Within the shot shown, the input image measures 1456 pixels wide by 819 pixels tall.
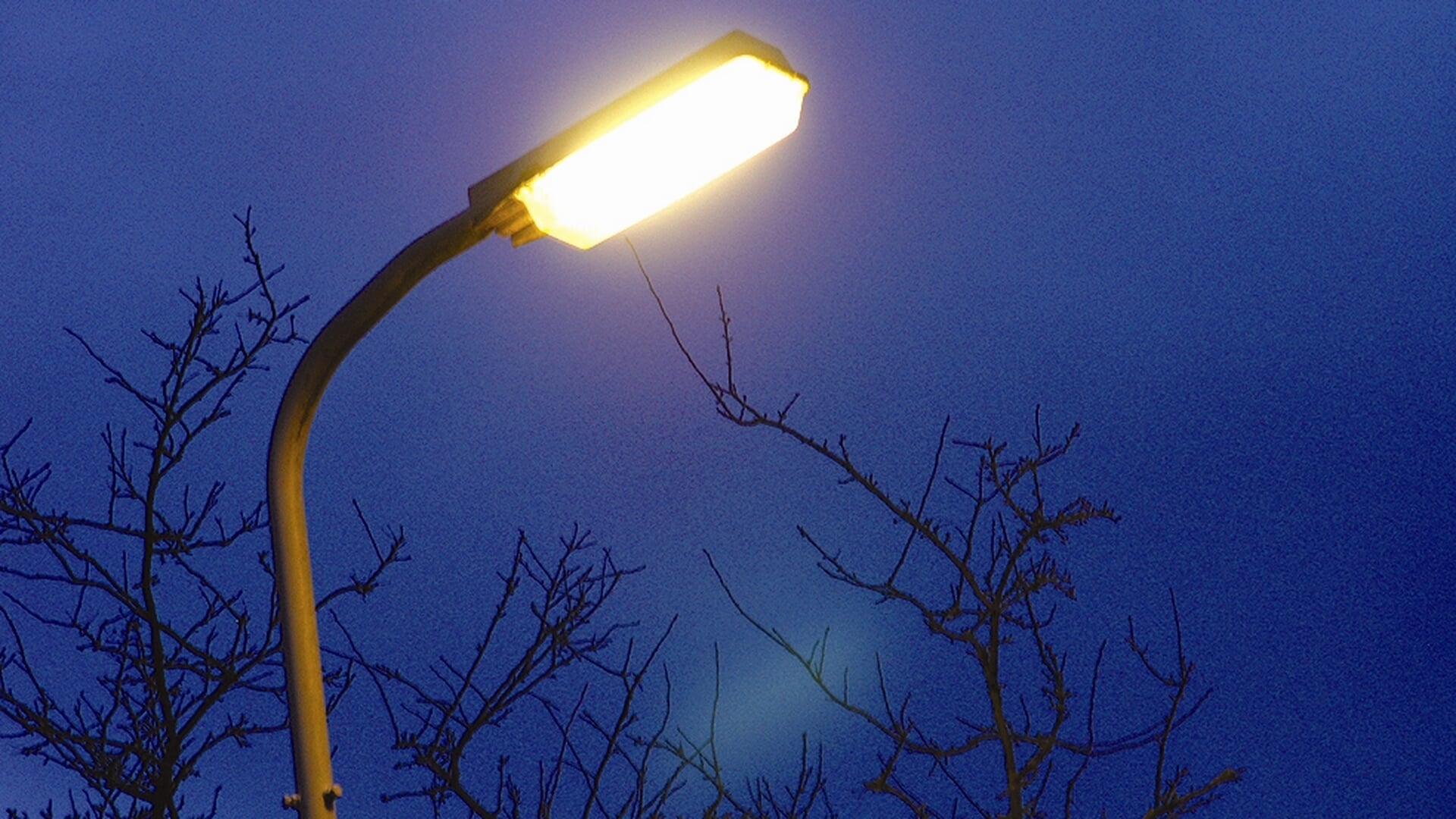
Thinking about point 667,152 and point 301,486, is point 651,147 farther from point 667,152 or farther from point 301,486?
point 301,486

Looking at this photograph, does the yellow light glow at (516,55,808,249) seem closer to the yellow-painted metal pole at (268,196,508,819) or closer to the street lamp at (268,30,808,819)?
the street lamp at (268,30,808,819)

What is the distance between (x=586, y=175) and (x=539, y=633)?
5.03 meters

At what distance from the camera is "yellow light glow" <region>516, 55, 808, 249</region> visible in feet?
7.97

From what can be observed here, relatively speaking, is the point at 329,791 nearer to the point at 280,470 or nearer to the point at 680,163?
the point at 280,470

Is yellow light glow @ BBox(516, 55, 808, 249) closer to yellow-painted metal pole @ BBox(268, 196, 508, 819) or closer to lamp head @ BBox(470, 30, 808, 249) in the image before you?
lamp head @ BBox(470, 30, 808, 249)

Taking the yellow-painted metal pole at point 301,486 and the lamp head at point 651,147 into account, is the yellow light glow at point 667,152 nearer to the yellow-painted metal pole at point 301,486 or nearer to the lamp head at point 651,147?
the lamp head at point 651,147

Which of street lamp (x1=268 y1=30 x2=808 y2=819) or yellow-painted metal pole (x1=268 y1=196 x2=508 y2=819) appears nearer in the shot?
street lamp (x1=268 y1=30 x2=808 y2=819)

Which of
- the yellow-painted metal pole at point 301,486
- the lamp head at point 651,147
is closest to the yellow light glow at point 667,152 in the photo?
the lamp head at point 651,147

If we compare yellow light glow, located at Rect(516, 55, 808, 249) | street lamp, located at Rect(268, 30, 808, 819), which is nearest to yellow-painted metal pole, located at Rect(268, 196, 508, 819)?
street lamp, located at Rect(268, 30, 808, 819)

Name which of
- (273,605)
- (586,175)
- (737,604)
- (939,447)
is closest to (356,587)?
(273,605)

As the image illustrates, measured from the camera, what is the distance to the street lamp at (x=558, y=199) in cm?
243

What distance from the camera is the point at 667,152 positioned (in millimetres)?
2557

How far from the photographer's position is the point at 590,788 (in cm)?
657

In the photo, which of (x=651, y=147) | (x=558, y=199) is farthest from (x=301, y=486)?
(x=651, y=147)
